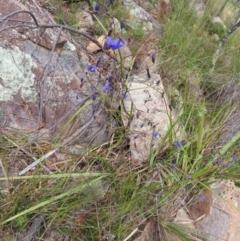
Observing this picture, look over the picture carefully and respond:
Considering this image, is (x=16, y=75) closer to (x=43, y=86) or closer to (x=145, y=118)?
(x=43, y=86)

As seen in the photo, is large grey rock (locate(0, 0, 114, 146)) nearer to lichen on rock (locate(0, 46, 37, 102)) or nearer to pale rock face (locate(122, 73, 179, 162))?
lichen on rock (locate(0, 46, 37, 102))

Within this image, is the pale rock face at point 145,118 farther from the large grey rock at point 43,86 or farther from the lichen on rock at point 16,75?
the lichen on rock at point 16,75

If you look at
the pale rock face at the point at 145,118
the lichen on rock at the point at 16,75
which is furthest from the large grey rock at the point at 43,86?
the pale rock face at the point at 145,118

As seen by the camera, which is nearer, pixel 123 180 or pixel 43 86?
pixel 123 180

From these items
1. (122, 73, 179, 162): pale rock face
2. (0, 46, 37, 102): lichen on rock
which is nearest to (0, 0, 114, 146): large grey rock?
(0, 46, 37, 102): lichen on rock

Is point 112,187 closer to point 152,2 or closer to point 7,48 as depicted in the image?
point 7,48

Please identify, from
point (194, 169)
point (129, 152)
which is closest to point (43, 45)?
point (129, 152)

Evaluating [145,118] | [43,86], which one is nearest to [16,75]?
[43,86]
